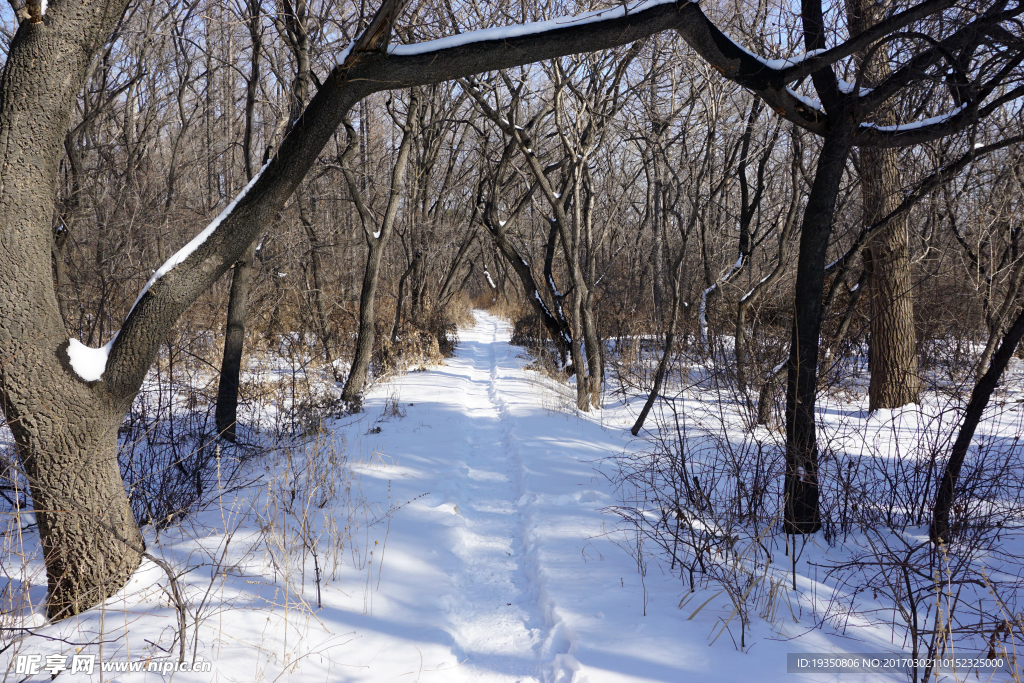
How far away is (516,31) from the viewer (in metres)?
3.18

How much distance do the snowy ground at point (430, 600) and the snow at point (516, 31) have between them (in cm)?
271

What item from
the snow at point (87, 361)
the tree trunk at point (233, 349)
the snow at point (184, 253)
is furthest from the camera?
the tree trunk at point (233, 349)

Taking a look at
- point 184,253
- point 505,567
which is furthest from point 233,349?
point 505,567

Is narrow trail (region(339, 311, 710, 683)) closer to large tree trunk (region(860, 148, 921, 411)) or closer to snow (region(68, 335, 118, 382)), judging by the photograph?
snow (region(68, 335, 118, 382))

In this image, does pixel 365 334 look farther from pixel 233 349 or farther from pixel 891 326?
pixel 891 326

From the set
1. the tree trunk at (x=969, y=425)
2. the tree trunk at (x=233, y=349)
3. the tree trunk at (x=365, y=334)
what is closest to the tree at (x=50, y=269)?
the tree trunk at (x=969, y=425)

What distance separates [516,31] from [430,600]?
334 centimetres

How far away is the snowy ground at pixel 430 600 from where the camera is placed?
2678 mm

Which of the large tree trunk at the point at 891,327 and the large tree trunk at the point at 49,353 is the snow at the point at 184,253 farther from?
the large tree trunk at the point at 891,327

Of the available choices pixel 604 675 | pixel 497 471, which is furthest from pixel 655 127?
pixel 604 675

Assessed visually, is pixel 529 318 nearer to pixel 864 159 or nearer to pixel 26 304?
pixel 864 159

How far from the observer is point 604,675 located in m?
2.65

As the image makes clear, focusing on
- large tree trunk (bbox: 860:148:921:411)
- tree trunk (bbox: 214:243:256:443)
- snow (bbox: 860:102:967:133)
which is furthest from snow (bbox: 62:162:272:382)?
large tree trunk (bbox: 860:148:921:411)

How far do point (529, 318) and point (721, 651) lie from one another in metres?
13.1
